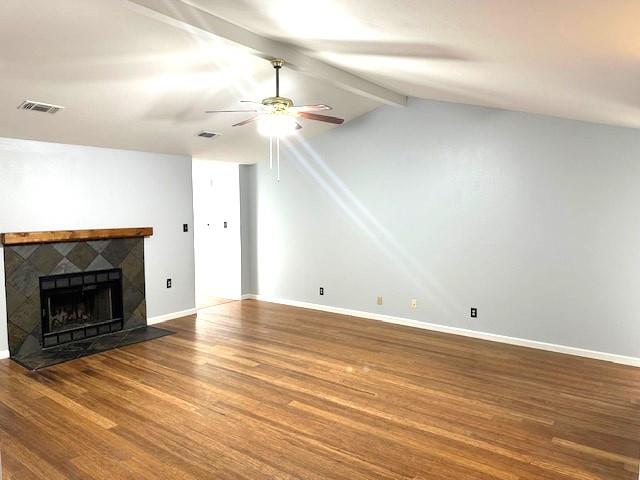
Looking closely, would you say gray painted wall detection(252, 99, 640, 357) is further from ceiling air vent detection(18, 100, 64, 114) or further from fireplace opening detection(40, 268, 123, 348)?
ceiling air vent detection(18, 100, 64, 114)

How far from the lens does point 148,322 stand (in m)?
5.74

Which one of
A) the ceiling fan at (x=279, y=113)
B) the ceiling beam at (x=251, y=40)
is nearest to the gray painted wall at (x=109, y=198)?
the ceiling fan at (x=279, y=113)

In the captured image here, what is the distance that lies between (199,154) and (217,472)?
4.56 meters

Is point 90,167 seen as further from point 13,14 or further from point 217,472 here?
point 217,472

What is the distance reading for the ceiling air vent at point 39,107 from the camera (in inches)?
144

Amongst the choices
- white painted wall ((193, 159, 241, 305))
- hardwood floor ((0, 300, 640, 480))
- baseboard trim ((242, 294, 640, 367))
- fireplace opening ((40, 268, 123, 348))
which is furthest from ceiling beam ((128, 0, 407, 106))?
fireplace opening ((40, 268, 123, 348))

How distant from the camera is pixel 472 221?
508cm

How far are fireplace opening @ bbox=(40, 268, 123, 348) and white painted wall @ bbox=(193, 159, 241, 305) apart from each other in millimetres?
1738

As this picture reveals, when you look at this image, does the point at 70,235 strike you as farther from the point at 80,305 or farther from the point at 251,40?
the point at 251,40

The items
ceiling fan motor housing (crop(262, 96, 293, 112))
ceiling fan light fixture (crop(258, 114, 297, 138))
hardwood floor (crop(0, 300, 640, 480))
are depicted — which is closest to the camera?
hardwood floor (crop(0, 300, 640, 480))

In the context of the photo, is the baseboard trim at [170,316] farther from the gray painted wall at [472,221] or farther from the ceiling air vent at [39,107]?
the ceiling air vent at [39,107]

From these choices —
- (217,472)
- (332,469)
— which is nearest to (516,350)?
(332,469)

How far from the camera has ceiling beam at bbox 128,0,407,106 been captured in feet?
8.54

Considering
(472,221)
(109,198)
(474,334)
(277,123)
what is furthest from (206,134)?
(474,334)
